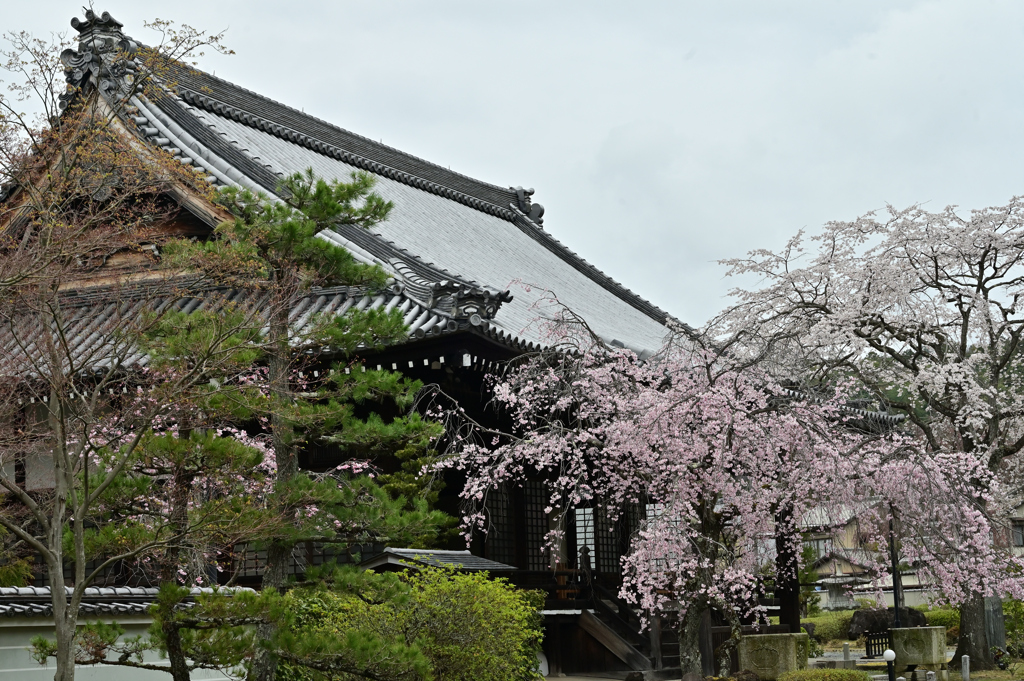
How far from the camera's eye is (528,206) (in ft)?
89.0

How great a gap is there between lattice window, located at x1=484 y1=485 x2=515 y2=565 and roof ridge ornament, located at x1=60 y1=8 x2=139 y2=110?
7.65m

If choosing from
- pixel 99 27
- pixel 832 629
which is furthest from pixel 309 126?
pixel 832 629

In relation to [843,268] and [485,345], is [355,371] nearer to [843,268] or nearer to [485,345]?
[485,345]

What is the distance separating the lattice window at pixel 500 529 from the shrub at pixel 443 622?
396 cm

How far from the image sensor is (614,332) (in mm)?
19156

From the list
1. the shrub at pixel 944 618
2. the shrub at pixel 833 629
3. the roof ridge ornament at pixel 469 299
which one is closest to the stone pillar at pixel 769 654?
the roof ridge ornament at pixel 469 299

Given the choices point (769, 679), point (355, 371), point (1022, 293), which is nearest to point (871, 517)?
point (769, 679)

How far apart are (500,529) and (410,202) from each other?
28.3ft

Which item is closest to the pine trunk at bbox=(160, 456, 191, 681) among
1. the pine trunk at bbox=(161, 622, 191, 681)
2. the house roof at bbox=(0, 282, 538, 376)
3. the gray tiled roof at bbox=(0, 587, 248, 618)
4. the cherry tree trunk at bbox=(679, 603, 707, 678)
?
the pine trunk at bbox=(161, 622, 191, 681)

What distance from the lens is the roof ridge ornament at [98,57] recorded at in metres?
15.0

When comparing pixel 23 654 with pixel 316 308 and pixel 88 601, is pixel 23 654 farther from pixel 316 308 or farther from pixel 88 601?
pixel 316 308

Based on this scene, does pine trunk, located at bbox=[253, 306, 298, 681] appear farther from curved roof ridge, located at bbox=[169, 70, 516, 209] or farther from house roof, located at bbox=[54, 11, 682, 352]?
curved roof ridge, located at bbox=[169, 70, 516, 209]

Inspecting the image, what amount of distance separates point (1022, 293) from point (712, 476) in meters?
8.49

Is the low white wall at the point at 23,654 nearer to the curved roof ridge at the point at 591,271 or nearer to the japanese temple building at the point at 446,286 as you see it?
the japanese temple building at the point at 446,286
